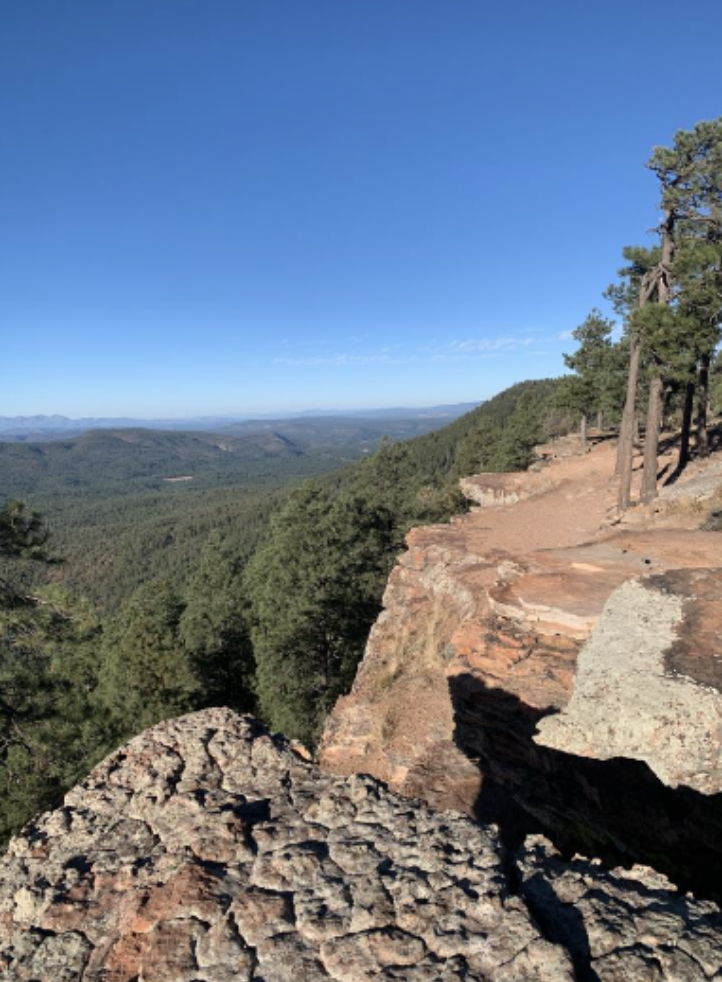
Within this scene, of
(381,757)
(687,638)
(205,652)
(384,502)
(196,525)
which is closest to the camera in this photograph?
(687,638)

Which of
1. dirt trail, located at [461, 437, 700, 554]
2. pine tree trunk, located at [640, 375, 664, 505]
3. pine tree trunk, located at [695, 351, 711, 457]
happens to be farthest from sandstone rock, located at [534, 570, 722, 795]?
pine tree trunk, located at [695, 351, 711, 457]

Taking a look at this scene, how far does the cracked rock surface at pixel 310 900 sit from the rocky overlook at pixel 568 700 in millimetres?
2253

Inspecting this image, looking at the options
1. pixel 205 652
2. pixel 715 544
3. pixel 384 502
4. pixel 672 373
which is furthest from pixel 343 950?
pixel 384 502

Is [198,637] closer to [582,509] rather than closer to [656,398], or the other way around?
[582,509]

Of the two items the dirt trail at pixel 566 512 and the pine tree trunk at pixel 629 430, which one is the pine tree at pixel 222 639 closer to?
the dirt trail at pixel 566 512

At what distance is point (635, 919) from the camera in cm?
372

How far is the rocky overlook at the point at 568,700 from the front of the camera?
6.18 m

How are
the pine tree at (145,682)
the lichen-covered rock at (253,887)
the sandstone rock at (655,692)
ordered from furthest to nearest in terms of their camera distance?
the pine tree at (145,682) → the sandstone rock at (655,692) → the lichen-covered rock at (253,887)

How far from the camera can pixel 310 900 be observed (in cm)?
391

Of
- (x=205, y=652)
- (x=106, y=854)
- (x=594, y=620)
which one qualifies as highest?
(x=594, y=620)

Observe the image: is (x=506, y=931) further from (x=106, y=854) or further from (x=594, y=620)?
(x=594, y=620)

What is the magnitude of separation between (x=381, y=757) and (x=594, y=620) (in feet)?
14.8

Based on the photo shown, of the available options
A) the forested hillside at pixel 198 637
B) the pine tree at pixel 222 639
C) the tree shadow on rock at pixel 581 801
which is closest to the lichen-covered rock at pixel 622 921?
the tree shadow on rock at pixel 581 801

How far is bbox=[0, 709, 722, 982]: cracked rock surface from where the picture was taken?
11.2 feet
